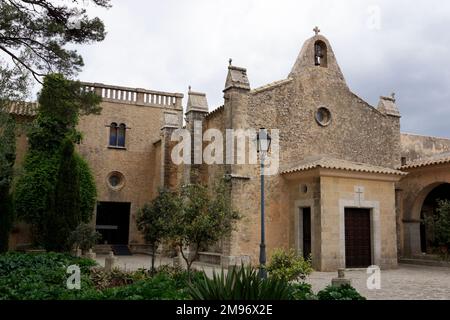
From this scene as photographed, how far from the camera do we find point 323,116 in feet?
66.9

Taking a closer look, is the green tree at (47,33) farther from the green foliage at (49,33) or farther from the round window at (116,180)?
the round window at (116,180)

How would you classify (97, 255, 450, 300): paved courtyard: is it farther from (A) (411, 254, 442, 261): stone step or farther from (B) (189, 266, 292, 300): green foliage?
(B) (189, 266, 292, 300): green foliage

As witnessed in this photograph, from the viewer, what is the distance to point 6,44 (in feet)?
40.1

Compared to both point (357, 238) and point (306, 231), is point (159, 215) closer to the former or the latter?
point (306, 231)

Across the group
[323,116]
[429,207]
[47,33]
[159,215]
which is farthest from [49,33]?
[429,207]

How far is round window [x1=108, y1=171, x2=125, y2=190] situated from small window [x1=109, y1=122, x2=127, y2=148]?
1.83m

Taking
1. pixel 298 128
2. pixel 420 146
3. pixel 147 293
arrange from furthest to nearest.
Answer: pixel 420 146 → pixel 298 128 → pixel 147 293

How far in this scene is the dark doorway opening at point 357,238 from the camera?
1750 cm

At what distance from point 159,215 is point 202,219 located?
7.42 feet

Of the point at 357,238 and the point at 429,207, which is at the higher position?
the point at 429,207

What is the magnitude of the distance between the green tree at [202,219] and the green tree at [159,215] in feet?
1.09

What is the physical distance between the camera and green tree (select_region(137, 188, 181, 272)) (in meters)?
12.1

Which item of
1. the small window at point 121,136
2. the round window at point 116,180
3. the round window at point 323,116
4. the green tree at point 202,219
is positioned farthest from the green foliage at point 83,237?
the round window at point 323,116
